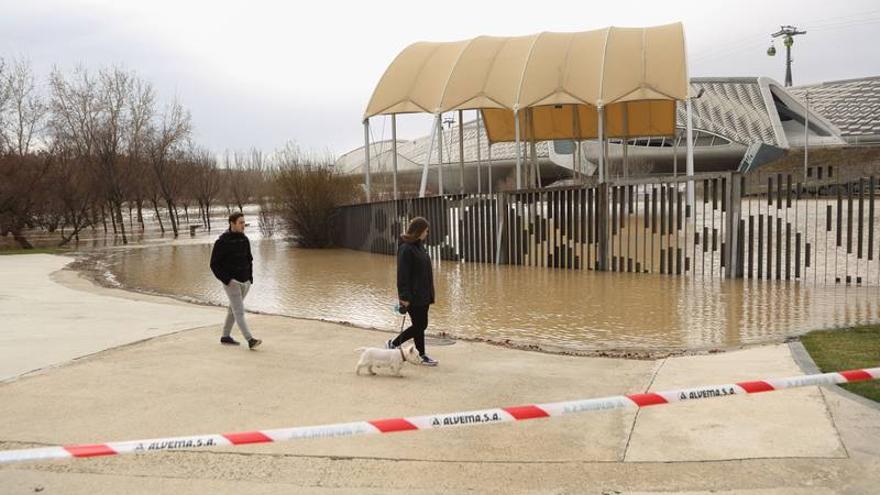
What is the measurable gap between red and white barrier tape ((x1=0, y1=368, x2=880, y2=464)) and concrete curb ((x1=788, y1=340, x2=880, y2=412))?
0.54m

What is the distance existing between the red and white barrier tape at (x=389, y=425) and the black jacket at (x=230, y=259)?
3852 mm

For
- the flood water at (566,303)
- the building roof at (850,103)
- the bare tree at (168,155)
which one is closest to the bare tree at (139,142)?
the bare tree at (168,155)

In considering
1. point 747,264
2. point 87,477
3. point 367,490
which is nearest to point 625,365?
point 367,490

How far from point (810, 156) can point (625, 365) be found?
219ft

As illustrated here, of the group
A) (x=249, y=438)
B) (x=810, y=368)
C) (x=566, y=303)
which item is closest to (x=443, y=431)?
(x=249, y=438)

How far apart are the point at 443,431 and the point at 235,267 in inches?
152

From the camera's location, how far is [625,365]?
287 inches

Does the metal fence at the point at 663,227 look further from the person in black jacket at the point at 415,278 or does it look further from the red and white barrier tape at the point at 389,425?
the red and white barrier tape at the point at 389,425

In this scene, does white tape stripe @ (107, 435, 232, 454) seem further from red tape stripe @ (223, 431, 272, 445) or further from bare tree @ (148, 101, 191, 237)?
bare tree @ (148, 101, 191, 237)

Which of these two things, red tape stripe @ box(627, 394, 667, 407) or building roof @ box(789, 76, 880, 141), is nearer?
red tape stripe @ box(627, 394, 667, 407)

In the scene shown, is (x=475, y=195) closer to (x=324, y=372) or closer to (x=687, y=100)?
(x=687, y=100)

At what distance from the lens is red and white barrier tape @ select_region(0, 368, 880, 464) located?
12.6 feet

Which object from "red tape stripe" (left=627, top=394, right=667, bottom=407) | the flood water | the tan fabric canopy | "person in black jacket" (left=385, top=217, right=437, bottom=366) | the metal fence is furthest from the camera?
the tan fabric canopy

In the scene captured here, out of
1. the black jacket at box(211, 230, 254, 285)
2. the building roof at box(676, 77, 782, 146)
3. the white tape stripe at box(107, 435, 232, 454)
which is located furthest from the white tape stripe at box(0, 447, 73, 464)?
the building roof at box(676, 77, 782, 146)
